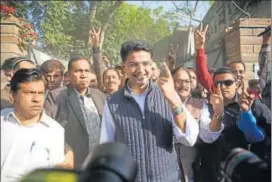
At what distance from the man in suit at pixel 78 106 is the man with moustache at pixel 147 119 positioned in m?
0.24

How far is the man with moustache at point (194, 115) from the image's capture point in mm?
1993

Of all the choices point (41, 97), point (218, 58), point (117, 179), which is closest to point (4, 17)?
point (41, 97)

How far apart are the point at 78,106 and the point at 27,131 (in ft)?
1.88

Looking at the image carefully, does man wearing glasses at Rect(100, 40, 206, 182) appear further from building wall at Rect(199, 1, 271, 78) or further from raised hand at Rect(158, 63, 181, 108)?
building wall at Rect(199, 1, 271, 78)

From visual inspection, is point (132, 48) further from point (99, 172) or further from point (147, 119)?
point (99, 172)

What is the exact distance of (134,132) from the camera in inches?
70.9

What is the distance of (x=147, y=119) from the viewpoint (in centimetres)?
183

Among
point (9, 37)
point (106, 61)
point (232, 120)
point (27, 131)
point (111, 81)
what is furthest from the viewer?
point (106, 61)

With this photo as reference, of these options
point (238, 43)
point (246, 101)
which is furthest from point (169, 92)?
point (238, 43)

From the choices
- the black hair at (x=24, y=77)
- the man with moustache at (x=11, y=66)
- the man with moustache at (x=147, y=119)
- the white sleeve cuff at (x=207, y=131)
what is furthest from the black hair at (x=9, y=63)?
the white sleeve cuff at (x=207, y=131)

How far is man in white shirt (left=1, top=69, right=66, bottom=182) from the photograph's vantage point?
1502 millimetres

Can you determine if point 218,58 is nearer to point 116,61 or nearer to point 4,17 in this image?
point 116,61

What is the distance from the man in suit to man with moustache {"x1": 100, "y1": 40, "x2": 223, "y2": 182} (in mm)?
239

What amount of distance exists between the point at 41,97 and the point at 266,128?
98 cm
